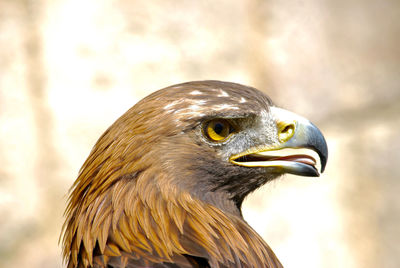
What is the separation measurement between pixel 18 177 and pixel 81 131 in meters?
0.51

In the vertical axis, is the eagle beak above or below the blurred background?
below

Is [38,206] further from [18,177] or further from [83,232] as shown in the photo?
[83,232]

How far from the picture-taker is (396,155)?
4586mm

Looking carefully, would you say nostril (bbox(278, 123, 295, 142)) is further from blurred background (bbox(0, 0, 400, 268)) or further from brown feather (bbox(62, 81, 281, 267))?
blurred background (bbox(0, 0, 400, 268))

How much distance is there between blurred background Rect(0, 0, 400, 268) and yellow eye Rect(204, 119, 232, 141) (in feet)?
7.46

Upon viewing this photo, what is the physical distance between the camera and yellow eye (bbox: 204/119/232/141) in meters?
1.99

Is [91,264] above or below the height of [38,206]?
below

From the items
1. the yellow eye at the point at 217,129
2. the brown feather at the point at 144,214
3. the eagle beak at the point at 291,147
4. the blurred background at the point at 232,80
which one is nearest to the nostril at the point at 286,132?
the eagle beak at the point at 291,147

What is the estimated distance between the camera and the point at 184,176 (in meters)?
1.99

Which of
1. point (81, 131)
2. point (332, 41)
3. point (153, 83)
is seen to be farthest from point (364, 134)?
point (81, 131)

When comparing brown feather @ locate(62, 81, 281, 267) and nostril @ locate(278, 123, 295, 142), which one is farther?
nostril @ locate(278, 123, 295, 142)

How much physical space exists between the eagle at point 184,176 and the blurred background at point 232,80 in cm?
224

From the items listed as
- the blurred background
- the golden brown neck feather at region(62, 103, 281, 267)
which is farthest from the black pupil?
the blurred background

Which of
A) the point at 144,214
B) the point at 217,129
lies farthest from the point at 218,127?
the point at 144,214
